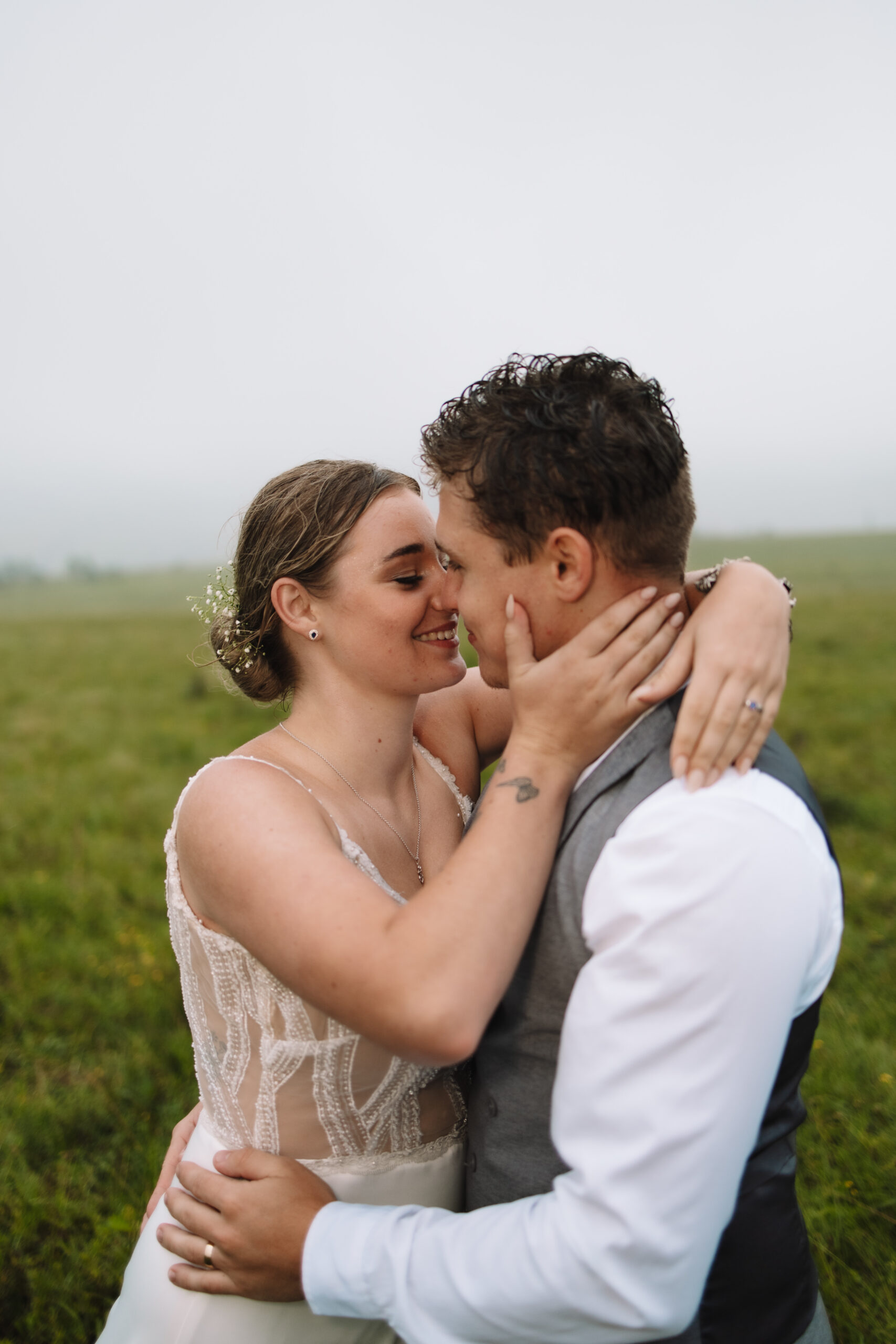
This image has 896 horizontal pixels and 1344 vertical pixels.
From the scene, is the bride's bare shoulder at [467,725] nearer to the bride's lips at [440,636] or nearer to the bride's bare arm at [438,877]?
the bride's lips at [440,636]

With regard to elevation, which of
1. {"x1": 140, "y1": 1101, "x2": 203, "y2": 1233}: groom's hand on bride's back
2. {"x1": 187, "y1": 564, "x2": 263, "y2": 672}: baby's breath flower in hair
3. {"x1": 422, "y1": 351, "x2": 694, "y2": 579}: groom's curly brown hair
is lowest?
{"x1": 140, "y1": 1101, "x2": 203, "y2": 1233}: groom's hand on bride's back

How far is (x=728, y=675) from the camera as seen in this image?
185 cm

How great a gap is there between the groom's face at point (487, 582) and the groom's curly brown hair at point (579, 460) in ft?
0.12

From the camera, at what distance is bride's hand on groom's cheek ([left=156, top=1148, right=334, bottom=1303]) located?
207 centimetres

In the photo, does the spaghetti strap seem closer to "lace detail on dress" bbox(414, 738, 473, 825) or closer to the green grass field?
"lace detail on dress" bbox(414, 738, 473, 825)

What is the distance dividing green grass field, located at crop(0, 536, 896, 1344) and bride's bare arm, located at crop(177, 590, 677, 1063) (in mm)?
2472

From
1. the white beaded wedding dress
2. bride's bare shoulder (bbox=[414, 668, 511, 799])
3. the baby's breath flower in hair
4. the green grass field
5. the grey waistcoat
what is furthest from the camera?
the green grass field

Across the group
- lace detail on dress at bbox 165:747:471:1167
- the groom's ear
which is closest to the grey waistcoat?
the groom's ear

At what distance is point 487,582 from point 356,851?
0.86 meters

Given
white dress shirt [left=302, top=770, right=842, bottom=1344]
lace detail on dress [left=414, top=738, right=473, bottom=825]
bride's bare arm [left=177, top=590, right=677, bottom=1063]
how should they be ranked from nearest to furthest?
white dress shirt [left=302, top=770, right=842, bottom=1344] < bride's bare arm [left=177, top=590, right=677, bottom=1063] < lace detail on dress [left=414, top=738, right=473, bottom=825]

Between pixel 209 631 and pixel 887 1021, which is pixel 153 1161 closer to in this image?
pixel 209 631

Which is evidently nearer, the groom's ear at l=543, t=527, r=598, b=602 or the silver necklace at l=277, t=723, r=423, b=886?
the groom's ear at l=543, t=527, r=598, b=602

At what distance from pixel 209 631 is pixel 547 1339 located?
7.93 feet

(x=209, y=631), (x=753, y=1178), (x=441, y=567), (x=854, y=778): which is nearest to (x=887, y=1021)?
(x=753, y=1178)
